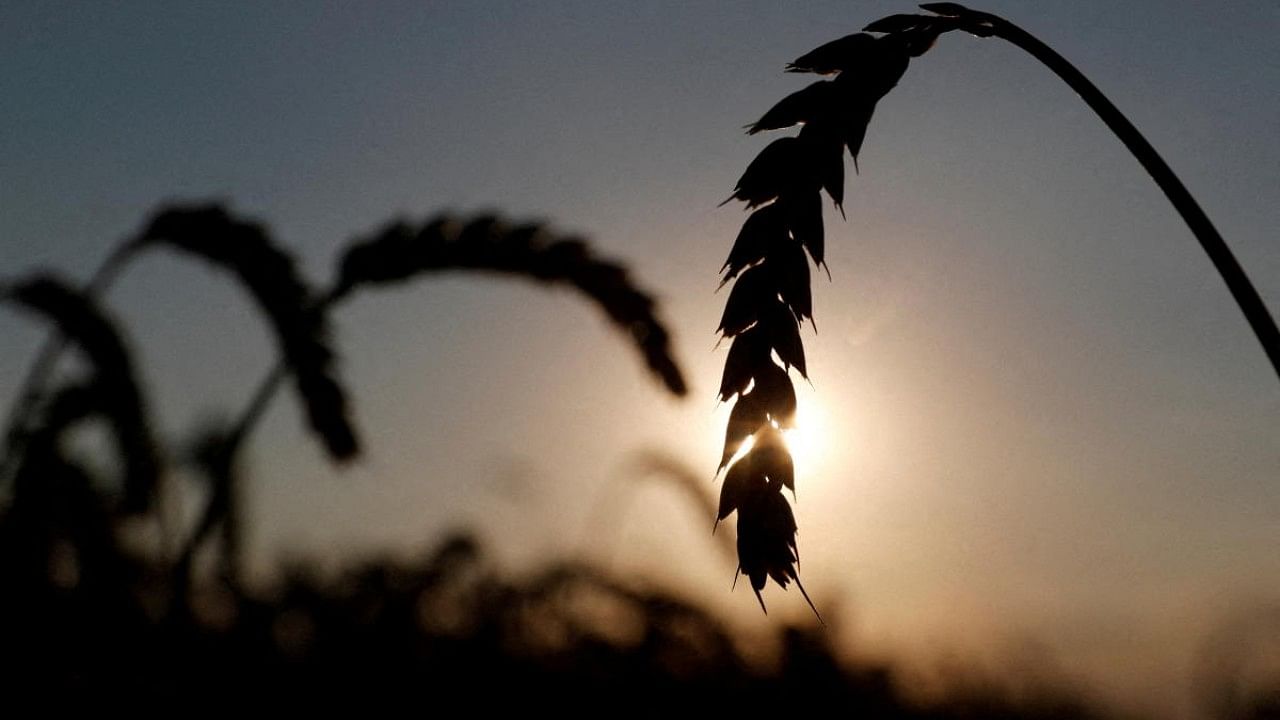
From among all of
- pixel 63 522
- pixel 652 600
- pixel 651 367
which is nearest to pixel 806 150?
pixel 651 367

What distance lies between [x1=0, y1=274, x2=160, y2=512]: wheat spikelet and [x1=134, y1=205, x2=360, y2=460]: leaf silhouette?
2.43 ft

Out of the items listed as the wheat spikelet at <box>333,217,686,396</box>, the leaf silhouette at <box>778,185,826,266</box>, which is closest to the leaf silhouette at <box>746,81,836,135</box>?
the leaf silhouette at <box>778,185,826,266</box>

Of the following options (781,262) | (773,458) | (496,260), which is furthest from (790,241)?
(496,260)

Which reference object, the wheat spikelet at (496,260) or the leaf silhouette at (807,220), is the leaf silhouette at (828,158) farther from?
the wheat spikelet at (496,260)

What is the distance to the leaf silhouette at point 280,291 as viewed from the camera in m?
4.70

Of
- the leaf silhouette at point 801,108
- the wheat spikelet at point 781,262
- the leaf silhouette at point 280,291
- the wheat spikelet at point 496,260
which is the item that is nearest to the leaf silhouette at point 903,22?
the wheat spikelet at point 781,262

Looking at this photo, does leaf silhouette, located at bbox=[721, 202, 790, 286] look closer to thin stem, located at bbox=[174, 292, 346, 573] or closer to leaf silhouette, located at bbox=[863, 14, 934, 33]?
leaf silhouette, located at bbox=[863, 14, 934, 33]

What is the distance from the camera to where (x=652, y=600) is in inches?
306

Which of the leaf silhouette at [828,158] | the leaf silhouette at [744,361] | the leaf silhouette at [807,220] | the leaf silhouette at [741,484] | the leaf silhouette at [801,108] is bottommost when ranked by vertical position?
the leaf silhouette at [741,484]

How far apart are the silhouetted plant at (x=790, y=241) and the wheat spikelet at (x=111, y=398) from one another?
150 inches

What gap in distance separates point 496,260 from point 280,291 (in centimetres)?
93

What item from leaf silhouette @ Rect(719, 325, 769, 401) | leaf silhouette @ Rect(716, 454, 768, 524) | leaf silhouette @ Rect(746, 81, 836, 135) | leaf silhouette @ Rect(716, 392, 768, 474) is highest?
leaf silhouette @ Rect(746, 81, 836, 135)

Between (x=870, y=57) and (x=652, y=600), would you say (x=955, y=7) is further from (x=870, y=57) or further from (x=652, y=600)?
(x=652, y=600)

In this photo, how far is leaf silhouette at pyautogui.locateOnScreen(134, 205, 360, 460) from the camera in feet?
15.4
